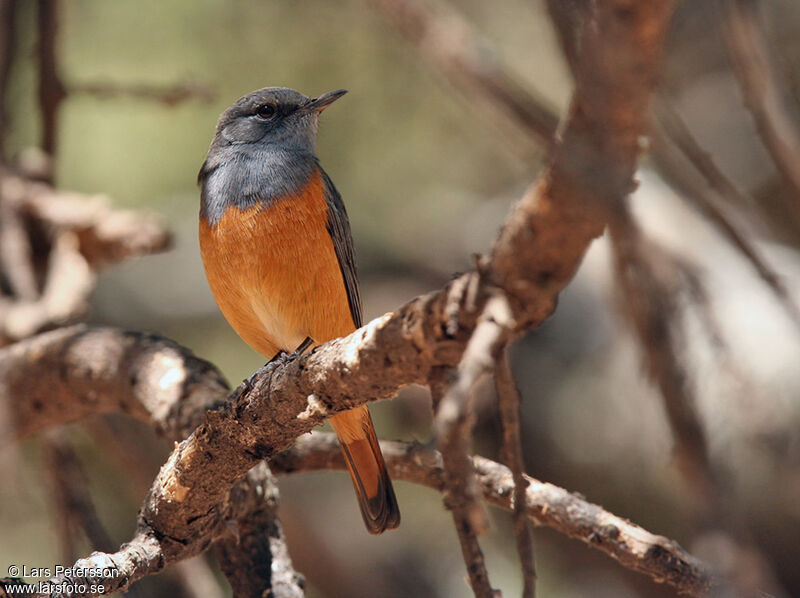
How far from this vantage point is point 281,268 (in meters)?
3.93

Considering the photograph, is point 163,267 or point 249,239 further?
point 163,267

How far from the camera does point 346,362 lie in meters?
2.33

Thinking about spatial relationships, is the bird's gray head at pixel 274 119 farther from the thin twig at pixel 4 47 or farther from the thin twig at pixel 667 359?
the thin twig at pixel 667 359

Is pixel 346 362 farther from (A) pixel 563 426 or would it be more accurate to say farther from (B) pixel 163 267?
(B) pixel 163 267

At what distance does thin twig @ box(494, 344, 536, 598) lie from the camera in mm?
1467

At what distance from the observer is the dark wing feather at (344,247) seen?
4238 mm

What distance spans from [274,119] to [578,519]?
3015 millimetres

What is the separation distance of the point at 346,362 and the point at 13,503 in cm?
546

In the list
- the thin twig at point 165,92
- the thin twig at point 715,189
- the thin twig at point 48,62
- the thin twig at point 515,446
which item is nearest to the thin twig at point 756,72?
the thin twig at point 715,189

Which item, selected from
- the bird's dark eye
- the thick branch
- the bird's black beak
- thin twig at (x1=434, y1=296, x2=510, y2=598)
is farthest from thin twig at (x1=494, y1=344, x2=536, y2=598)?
the bird's dark eye

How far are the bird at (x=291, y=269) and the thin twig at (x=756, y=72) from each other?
1.96 meters

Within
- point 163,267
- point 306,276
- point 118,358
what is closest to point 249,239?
point 306,276

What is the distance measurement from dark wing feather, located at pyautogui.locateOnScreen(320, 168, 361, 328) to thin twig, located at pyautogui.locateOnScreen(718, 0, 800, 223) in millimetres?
1958

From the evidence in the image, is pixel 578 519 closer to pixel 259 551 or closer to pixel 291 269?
pixel 259 551
